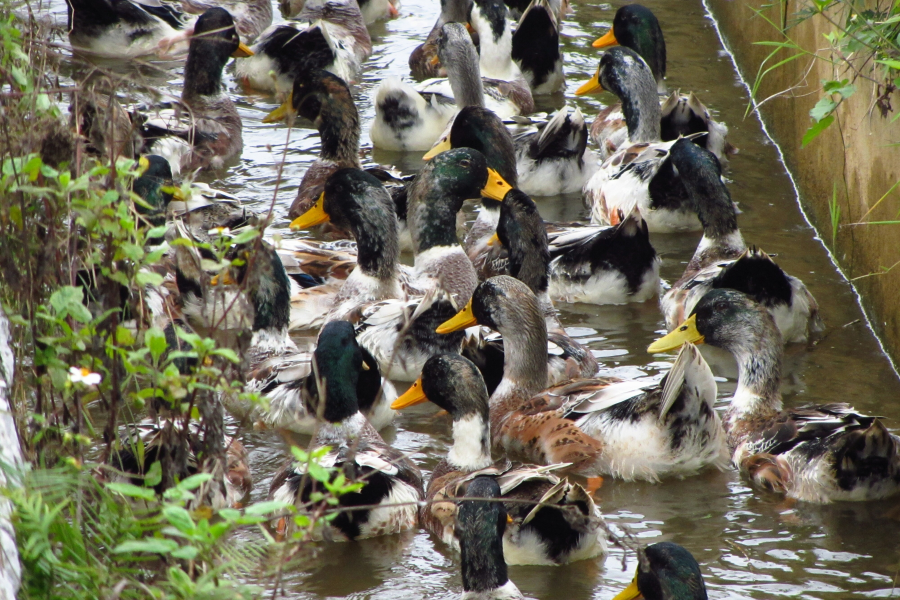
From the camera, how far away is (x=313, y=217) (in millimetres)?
7176

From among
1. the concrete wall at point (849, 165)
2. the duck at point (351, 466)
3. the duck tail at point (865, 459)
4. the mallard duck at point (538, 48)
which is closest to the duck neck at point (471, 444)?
the duck at point (351, 466)

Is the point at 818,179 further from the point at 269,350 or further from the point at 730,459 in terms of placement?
the point at 269,350

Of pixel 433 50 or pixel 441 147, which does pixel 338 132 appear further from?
pixel 433 50

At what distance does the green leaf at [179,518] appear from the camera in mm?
2367

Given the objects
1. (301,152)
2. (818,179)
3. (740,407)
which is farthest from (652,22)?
(740,407)

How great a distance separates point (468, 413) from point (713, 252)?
2577mm

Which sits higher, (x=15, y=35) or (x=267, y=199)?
(x=15, y=35)

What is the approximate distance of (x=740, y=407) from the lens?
5.57 meters

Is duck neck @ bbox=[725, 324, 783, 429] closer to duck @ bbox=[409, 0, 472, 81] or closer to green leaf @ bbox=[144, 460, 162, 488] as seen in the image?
green leaf @ bbox=[144, 460, 162, 488]

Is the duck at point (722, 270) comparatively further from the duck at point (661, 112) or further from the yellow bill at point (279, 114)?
the yellow bill at point (279, 114)

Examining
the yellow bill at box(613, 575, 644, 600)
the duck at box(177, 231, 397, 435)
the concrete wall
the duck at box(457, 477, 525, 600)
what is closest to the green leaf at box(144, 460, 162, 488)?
the duck at box(457, 477, 525, 600)

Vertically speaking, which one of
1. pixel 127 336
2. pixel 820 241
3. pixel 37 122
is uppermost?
pixel 37 122

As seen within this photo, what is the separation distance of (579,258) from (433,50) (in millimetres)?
3882

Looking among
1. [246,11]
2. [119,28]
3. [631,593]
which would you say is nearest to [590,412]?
[631,593]
